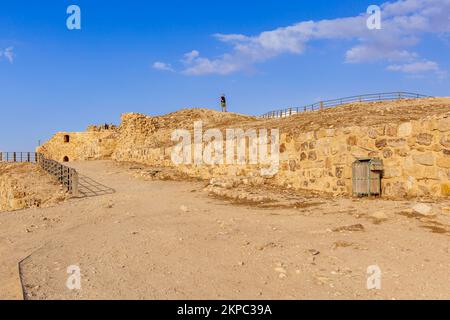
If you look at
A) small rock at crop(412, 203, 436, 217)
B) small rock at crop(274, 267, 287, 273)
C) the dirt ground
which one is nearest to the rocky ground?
the dirt ground

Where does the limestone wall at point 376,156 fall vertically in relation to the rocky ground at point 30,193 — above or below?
above

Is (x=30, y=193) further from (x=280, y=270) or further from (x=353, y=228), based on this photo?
(x=280, y=270)

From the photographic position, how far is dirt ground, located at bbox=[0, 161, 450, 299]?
4.27 meters

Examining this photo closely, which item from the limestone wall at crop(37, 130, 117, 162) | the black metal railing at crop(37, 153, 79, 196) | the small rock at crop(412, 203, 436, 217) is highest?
→ the limestone wall at crop(37, 130, 117, 162)

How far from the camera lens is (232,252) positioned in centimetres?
571

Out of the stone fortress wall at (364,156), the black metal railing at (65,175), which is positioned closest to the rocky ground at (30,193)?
the black metal railing at (65,175)

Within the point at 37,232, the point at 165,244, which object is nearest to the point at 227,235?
the point at 165,244

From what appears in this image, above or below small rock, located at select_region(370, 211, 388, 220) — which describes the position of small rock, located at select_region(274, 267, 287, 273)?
below

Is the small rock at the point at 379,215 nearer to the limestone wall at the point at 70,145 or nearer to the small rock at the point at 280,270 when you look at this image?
the small rock at the point at 280,270

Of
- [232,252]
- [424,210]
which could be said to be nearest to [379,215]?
[424,210]

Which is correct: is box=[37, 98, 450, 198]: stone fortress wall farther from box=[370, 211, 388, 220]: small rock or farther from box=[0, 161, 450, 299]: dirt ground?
box=[370, 211, 388, 220]: small rock

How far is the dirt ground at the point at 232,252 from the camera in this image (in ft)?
14.0

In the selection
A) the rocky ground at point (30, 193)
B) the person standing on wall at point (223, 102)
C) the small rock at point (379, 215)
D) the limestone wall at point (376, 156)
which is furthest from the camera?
the person standing on wall at point (223, 102)
